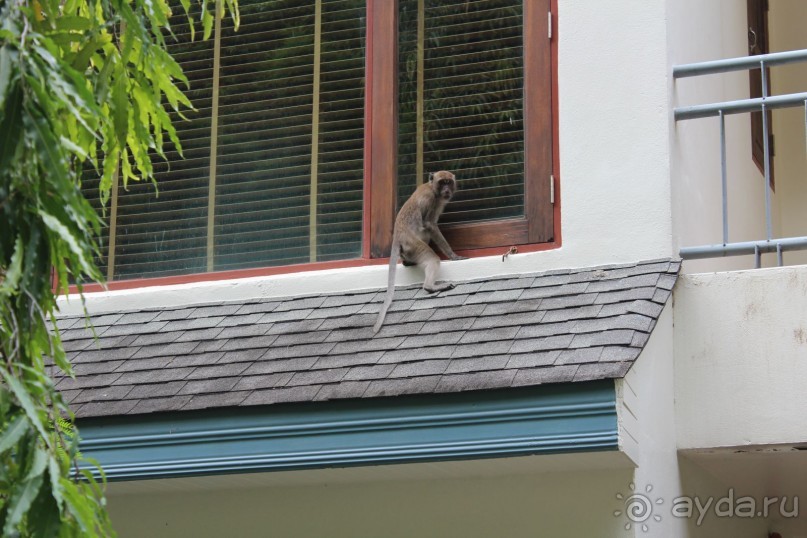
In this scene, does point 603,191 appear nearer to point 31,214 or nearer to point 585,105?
point 585,105

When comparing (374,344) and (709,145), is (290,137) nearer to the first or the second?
(374,344)

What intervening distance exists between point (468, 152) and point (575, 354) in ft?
6.56

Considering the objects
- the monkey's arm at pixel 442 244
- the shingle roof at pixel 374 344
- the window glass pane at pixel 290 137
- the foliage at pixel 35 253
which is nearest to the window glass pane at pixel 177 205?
the window glass pane at pixel 290 137

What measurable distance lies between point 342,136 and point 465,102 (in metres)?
→ 0.76

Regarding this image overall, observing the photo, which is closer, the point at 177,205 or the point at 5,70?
the point at 5,70

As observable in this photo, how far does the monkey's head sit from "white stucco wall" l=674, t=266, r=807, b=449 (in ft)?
4.56

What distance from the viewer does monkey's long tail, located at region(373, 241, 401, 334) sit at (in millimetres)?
7041

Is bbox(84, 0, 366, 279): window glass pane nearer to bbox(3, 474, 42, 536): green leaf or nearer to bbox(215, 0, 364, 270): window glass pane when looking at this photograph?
bbox(215, 0, 364, 270): window glass pane

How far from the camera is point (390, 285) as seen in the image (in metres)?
7.36

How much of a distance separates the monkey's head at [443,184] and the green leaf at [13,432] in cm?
392

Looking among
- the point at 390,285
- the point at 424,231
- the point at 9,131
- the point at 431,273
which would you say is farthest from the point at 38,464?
the point at 424,231

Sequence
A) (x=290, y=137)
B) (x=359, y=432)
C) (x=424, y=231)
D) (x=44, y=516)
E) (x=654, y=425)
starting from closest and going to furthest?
(x=44, y=516), (x=359, y=432), (x=654, y=425), (x=424, y=231), (x=290, y=137)

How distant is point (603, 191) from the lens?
725cm

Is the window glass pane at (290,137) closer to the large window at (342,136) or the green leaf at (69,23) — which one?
the large window at (342,136)
